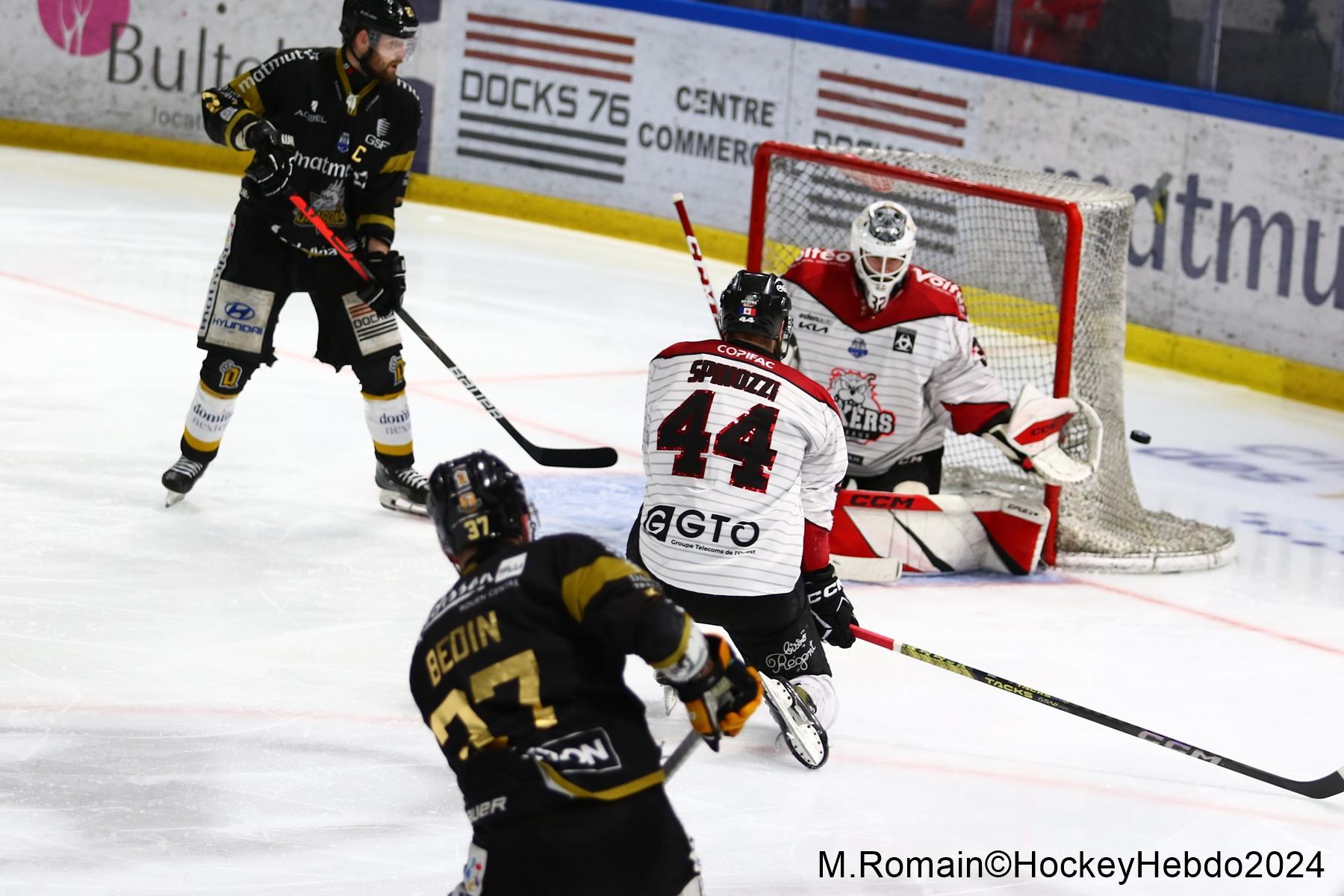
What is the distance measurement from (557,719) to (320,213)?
3.07m

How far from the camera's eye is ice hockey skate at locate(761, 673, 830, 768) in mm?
3689

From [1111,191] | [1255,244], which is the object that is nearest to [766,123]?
[1255,244]

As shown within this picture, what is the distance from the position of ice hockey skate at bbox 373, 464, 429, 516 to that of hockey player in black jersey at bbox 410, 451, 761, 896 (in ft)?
9.68

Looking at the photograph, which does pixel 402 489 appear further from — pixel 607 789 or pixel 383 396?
pixel 607 789

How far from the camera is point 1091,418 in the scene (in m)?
5.07

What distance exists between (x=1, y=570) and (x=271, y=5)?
6782 millimetres

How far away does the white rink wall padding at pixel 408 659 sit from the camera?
3.38 meters

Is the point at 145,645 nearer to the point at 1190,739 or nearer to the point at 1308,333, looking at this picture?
the point at 1190,739

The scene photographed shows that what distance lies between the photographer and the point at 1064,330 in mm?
5254

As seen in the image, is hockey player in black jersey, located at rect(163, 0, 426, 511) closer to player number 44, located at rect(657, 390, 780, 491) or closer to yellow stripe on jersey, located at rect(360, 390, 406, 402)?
yellow stripe on jersey, located at rect(360, 390, 406, 402)

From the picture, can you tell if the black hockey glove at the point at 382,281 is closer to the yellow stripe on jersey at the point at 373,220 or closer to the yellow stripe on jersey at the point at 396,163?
the yellow stripe on jersey at the point at 373,220

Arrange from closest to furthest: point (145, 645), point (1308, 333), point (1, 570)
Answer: point (145, 645) < point (1, 570) < point (1308, 333)

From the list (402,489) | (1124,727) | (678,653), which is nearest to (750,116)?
(402,489)

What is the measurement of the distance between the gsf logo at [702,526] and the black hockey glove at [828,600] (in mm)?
239
